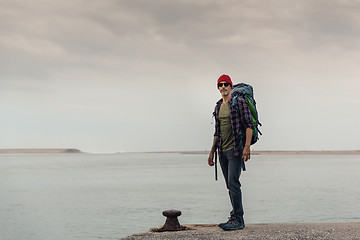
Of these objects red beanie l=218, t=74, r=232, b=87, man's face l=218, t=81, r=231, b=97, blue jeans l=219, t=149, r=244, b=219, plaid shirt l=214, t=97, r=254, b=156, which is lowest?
blue jeans l=219, t=149, r=244, b=219

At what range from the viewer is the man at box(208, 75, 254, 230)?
7184mm

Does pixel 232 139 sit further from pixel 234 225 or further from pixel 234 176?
pixel 234 225

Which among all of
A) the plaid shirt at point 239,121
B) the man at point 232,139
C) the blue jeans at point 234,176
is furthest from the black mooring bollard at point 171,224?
the plaid shirt at point 239,121

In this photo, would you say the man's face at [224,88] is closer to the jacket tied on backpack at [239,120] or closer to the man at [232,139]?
the man at [232,139]

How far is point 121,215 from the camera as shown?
23.7 meters

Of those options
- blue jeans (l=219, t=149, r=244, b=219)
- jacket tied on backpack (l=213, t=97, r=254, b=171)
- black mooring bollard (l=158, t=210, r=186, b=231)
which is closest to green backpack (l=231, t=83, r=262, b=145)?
jacket tied on backpack (l=213, t=97, r=254, b=171)

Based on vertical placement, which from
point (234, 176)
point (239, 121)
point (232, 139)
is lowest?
point (234, 176)

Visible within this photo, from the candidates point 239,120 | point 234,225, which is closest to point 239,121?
point 239,120

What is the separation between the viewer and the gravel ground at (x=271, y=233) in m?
6.89

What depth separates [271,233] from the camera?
718cm

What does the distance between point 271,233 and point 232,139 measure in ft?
5.50

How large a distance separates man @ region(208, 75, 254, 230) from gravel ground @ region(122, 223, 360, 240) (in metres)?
0.38

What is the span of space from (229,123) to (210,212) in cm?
1800

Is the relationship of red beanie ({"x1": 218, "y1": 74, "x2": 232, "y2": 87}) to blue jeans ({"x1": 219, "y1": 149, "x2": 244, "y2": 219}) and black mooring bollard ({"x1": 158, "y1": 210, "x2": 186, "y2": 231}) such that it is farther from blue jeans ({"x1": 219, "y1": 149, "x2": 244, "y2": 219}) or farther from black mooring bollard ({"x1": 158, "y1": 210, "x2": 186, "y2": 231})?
black mooring bollard ({"x1": 158, "y1": 210, "x2": 186, "y2": 231})
